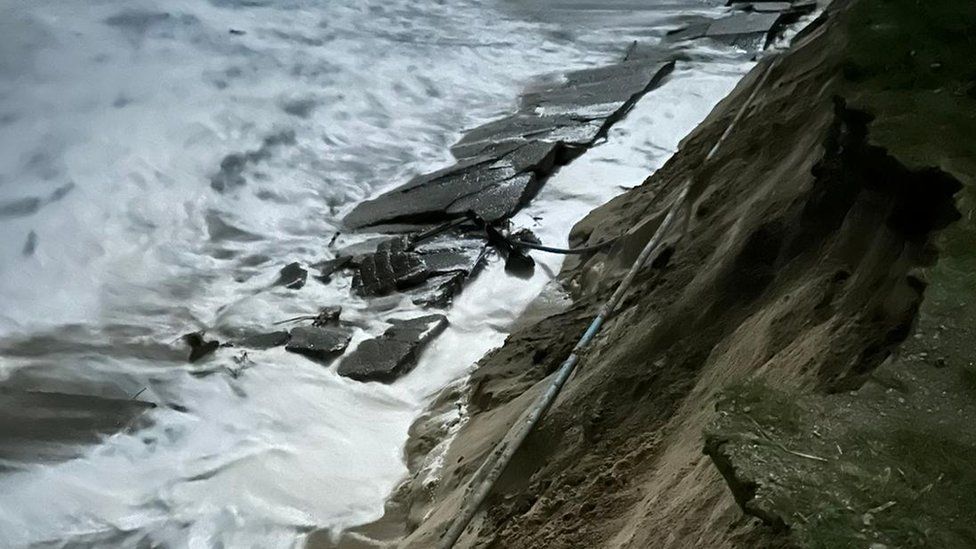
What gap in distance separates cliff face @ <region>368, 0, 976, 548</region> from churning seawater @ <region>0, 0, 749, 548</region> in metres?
0.71

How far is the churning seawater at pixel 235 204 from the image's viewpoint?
370 centimetres

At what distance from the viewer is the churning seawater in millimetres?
3697

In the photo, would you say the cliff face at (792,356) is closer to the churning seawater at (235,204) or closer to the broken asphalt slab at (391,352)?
the broken asphalt slab at (391,352)

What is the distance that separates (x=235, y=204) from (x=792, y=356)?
521 cm

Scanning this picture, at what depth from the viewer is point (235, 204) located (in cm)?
643

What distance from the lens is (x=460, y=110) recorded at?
323 inches

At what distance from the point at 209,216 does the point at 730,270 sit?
4.47 m

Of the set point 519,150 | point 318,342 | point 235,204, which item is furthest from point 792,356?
point 235,204

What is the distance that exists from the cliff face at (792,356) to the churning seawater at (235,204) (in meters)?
0.71

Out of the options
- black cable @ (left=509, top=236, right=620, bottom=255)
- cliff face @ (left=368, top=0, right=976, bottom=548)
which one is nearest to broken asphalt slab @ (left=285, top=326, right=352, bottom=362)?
cliff face @ (left=368, top=0, right=976, bottom=548)

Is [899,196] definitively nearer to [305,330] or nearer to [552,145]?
[305,330]

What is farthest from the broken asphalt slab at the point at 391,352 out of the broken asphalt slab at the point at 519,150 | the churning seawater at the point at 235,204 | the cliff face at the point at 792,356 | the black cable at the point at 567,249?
the broken asphalt slab at the point at 519,150

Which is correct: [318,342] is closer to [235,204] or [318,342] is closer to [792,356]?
[235,204]

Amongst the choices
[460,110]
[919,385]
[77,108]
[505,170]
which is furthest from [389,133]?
[919,385]
